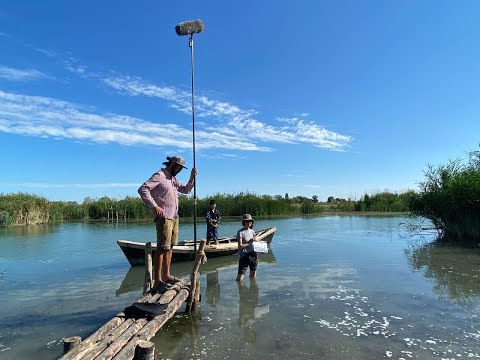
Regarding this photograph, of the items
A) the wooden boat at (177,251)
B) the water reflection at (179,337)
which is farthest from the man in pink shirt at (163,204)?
the wooden boat at (177,251)

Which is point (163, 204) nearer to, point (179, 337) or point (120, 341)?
point (179, 337)

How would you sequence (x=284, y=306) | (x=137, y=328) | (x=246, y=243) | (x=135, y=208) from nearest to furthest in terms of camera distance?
(x=137, y=328), (x=284, y=306), (x=246, y=243), (x=135, y=208)

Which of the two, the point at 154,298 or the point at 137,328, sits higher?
the point at 154,298

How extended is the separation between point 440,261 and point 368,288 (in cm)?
465

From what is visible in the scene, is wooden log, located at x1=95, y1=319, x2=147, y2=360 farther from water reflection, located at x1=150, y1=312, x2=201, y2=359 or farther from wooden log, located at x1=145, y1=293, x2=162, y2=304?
water reflection, located at x1=150, y1=312, x2=201, y2=359

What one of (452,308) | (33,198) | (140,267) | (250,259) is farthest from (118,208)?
(452,308)

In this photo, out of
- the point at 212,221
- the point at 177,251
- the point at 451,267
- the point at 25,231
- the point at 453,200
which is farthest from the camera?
the point at 25,231

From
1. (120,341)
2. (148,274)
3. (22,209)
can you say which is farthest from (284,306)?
(22,209)

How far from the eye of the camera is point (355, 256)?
12.9 metres

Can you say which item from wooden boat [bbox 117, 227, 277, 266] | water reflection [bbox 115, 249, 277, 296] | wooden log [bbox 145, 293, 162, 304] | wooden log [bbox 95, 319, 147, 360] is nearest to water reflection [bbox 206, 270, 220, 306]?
water reflection [bbox 115, 249, 277, 296]

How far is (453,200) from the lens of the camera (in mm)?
16672

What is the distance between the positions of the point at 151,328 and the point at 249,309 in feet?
8.08

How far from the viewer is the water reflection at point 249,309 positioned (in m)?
5.55

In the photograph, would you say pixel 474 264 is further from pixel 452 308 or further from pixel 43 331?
pixel 43 331
